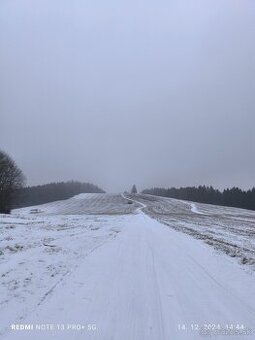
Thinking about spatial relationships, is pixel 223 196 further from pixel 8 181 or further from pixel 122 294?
pixel 122 294

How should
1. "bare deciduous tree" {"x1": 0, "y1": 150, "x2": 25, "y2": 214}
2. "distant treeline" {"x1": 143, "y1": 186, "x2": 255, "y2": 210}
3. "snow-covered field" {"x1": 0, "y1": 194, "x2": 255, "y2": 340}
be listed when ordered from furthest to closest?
1. "distant treeline" {"x1": 143, "y1": 186, "x2": 255, "y2": 210}
2. "bare deciduous tree" {"x1": 0, "y1": 150, "x2": 25, "y2": 214}
3. "snow-covered field" {"x1": 0, "y1": 194, "x2": 255, "y2": 340}

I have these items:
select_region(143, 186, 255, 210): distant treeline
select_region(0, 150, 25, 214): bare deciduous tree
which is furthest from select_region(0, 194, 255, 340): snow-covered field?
select_region(143, 186, 255, 210): distant treeline

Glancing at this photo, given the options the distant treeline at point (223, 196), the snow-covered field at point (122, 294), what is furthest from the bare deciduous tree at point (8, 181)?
the distant treeline at point (223, 196)

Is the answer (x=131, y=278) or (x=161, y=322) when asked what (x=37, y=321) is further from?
(x=131, y=278)

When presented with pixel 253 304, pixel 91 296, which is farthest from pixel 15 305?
pixel 253 304

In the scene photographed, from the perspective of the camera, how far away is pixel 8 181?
76.4 m

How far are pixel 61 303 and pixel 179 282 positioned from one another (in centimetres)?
350

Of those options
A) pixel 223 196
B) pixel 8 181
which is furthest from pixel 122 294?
pixel 223 196

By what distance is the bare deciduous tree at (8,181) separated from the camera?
243 ft

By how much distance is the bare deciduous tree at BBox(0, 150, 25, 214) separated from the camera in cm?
7406

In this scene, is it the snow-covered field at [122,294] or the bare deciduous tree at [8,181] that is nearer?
the snow-covered field at [122,294]

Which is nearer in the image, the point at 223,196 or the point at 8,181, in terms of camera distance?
the point at 8,181

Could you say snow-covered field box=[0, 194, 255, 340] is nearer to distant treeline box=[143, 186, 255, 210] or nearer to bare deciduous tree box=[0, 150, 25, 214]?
bare deciduous tree box=[0, 150, 25, 214]

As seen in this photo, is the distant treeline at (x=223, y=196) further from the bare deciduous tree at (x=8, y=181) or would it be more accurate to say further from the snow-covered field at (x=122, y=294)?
the snow-covered field at (x=122, y=294)
